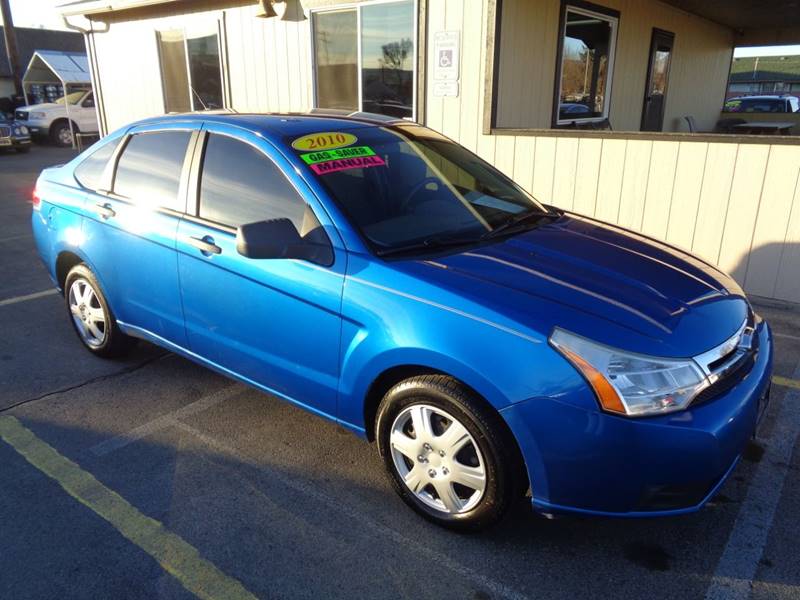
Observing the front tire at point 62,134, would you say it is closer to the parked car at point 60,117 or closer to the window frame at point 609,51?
the parked car at point 60,117

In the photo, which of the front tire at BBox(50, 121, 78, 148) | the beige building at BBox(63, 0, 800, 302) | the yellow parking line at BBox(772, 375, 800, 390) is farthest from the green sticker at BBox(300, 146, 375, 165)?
the front tire at BBox(50, 121, 78, 148)

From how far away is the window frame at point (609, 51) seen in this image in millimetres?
7594

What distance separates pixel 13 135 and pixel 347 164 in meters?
18.9

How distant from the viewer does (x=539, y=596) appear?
231 cm

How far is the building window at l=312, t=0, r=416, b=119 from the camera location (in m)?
7.54

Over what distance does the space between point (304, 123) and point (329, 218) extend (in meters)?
0.79

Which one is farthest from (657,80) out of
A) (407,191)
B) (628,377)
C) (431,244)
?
(628,377)

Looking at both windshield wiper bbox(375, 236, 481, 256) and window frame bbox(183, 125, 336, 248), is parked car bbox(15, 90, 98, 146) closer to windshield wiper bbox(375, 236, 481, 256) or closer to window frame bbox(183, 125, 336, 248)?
window frame bbox(183, 125, 336, 248)

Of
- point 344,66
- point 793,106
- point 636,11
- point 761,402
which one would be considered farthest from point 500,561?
point 793,106

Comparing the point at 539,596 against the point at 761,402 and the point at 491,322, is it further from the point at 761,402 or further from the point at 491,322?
the point at 761,402

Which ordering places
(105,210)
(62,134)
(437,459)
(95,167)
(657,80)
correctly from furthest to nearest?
(62,134), (657,80), (95,167), (105,210), (437,459)

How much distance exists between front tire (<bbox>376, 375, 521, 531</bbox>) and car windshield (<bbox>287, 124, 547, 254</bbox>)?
2.25 ft

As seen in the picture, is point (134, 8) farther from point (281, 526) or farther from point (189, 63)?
point (281, 526)

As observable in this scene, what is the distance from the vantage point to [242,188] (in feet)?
10.4
